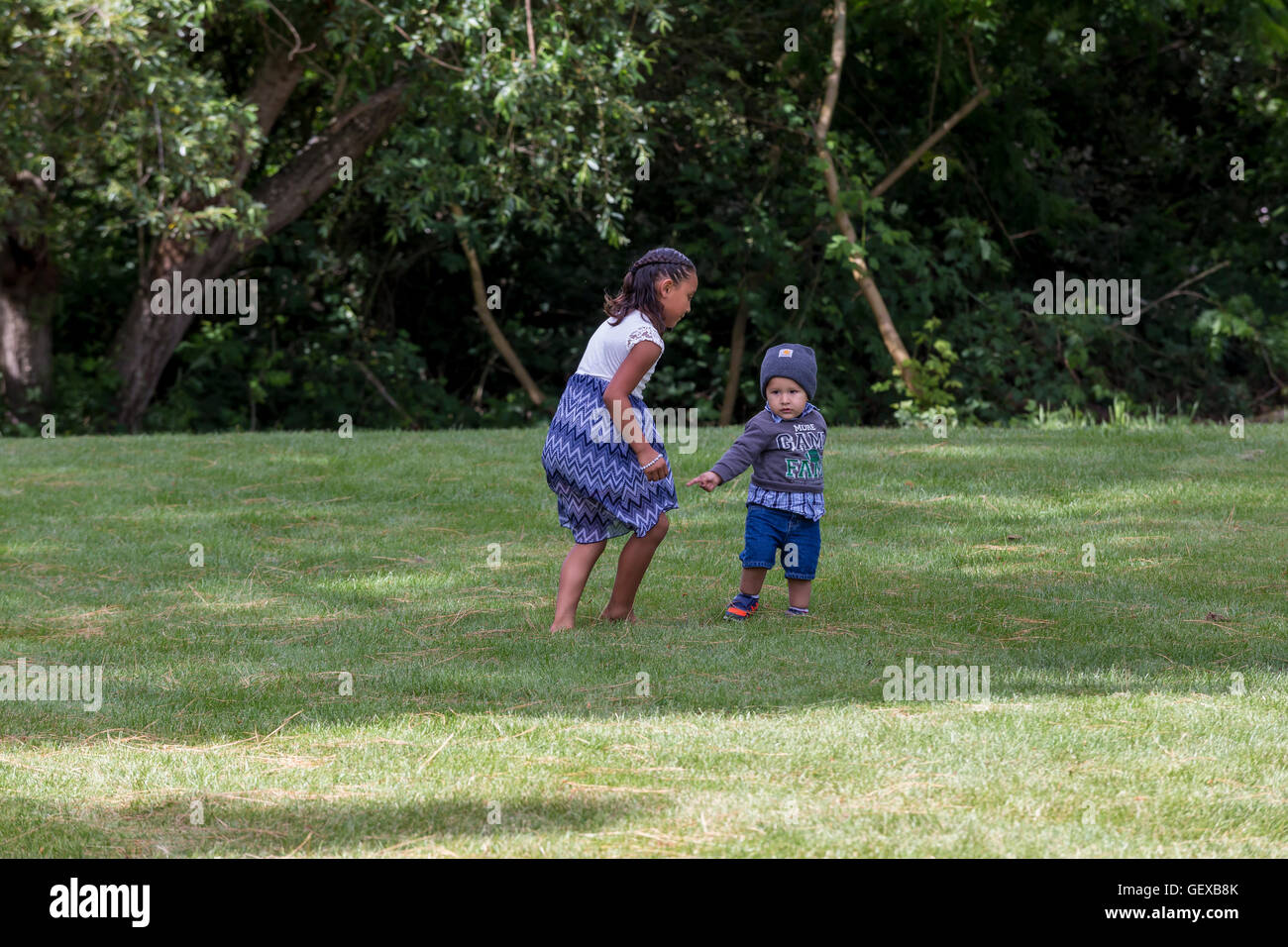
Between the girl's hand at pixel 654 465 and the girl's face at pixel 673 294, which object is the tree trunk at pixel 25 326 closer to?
the girl's face at pixel 673 294

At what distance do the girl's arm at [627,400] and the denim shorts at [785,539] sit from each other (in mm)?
659

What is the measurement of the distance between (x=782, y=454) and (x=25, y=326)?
12369 millimetres

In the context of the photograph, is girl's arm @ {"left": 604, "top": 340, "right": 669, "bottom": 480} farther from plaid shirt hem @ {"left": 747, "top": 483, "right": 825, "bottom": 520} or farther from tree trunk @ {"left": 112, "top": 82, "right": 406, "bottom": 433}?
tree trunk @ {"left": 112, "top": 82, "right": 406, "bottom": 433}

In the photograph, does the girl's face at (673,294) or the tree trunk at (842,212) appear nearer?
the girl's face at (673,294)

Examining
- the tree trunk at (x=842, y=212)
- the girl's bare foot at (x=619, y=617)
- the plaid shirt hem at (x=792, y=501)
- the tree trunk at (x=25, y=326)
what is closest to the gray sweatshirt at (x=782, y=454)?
the plaid shirt hem at (x=792, y=501)

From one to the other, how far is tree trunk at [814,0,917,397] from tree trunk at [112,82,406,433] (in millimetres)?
4789

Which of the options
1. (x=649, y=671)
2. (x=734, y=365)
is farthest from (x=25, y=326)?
(x=649, y=671)

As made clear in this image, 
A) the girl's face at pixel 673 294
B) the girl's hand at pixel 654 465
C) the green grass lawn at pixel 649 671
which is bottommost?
the green grass lawn at pixel 649 671

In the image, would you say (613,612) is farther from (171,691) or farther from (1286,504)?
(1286,504)

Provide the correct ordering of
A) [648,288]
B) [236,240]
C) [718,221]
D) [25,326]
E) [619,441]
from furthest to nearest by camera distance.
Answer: [718,221]
[25,326]
[236,240]
[648,288]
[619,441]

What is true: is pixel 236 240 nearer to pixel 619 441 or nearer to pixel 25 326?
pixel 25 326

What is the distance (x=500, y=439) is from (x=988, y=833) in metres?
8.76

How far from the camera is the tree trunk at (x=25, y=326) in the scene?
51.5 feet

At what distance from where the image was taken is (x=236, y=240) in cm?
1529
